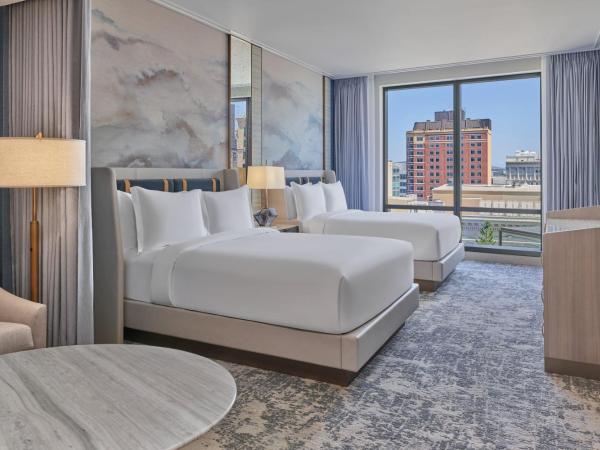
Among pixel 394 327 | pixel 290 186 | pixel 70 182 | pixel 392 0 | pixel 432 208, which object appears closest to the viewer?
pixel 70 182

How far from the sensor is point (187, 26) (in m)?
4.74

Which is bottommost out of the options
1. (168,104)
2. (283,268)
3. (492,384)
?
(492,384)

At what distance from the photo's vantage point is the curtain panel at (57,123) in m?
2.90

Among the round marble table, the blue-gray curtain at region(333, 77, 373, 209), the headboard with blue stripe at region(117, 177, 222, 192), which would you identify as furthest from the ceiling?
the round marble table

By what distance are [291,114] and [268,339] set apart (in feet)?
14.0

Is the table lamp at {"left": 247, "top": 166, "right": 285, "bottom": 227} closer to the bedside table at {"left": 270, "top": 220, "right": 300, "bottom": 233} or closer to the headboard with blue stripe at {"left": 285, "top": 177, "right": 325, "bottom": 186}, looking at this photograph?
the bedside table at {"left": 270, "top": 220, "right": 300, "bottom": 233}

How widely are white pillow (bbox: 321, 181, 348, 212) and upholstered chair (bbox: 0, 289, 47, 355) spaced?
4386 millimetres

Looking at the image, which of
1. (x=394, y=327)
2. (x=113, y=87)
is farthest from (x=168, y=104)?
(x=394, y=327)

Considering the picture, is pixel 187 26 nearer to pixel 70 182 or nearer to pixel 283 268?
pixel 70 182

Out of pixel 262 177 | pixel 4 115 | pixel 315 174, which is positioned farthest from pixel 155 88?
pixel 315 174

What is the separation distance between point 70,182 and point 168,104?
2.04 m

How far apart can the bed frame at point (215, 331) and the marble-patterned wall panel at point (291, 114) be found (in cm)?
289

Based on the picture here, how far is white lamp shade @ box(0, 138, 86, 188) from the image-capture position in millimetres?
2506

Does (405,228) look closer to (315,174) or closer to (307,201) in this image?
(307,201)
